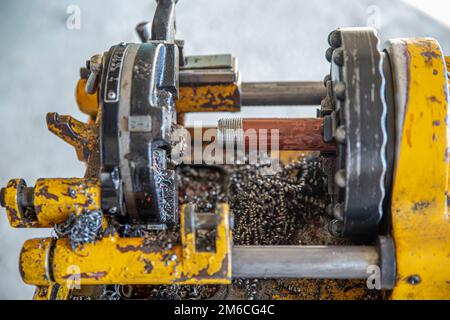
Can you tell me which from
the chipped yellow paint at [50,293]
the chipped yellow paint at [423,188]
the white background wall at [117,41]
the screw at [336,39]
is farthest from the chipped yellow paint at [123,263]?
the white background wall at [117,41]

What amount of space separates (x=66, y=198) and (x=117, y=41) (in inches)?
59.3

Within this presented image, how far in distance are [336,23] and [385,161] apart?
1.63m

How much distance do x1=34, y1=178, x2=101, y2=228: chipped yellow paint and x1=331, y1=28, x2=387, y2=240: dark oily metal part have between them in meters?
0.47

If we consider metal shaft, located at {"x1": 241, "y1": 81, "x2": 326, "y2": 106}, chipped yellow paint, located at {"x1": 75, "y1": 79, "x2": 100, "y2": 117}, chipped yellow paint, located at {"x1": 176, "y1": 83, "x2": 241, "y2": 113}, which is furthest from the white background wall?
chipped yellow paint, located at {"x1": 176, "y1": 83, "x2": 241, "y2": 113}

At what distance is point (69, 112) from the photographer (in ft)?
7.39

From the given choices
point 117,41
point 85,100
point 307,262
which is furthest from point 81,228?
point 117,41

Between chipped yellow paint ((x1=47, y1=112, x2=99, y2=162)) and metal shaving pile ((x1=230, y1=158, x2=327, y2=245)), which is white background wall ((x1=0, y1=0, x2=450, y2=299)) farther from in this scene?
chipped yellow paint ((x1=47, y1=112, x2=99, y2=162))

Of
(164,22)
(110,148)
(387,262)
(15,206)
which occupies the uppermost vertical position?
(164,22)

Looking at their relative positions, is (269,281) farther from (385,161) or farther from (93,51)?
(93,51)

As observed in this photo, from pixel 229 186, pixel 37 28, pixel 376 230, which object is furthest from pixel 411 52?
pixel 37 28

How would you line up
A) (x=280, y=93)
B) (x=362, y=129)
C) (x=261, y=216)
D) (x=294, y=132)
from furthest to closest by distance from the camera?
1. (x=280, y=93)
2. (x=261, y=216)
3. (x=294, y=132)
4. (x=362, y=129)

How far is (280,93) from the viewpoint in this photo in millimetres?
1537

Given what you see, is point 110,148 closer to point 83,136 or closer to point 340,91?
point 83,136

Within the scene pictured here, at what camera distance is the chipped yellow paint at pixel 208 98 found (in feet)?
4.54
